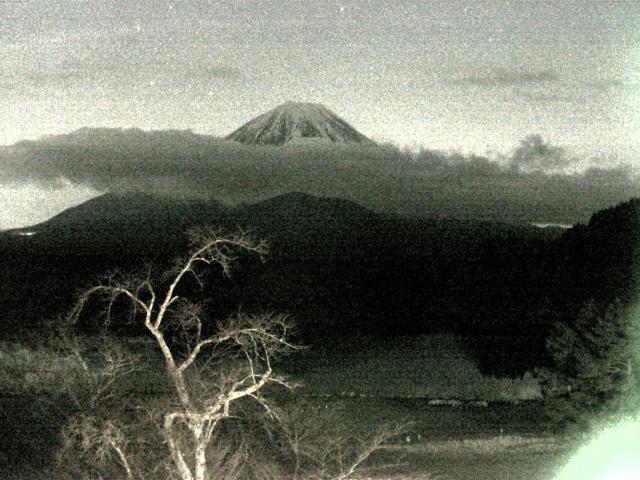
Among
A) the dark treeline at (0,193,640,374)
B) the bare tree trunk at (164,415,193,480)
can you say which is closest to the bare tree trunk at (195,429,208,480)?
the bare tree trunk at (164,415,193,480)

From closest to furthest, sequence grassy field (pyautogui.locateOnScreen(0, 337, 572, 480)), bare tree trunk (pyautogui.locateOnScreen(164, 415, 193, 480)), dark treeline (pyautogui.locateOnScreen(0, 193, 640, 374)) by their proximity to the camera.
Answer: bare tree trunk (pyautogui.locateOnScreen(164, 415, 193, 480)) < grassy field (pyautogui.locateOnScreen(0, 337, 572, 480)) < dark treeline (pyautogui.locateOnScreen(0, 193, 640, 374))

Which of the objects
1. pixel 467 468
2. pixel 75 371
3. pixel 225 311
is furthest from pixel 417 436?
pixel 225 311

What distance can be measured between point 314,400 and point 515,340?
56.7ft

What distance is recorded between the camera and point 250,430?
19.7 metres

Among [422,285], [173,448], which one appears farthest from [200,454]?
[422,285]

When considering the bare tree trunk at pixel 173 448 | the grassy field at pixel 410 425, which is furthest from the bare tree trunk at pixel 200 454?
the grassy field at pixel 410 425

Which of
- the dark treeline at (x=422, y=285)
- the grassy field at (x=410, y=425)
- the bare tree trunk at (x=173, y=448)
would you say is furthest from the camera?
the dark treeline at (x=422, y=285)

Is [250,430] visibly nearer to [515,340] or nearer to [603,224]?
[515,340]

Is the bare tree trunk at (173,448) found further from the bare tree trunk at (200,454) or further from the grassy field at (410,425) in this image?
the grassy field at (410,425)

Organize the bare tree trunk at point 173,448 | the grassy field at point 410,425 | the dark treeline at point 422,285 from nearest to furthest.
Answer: the bare tree trunk at point 173,448 → the grassy field at point 410,425 → the dark treeline at point 422,285

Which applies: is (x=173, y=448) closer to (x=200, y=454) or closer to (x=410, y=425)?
(x=200, y=454)

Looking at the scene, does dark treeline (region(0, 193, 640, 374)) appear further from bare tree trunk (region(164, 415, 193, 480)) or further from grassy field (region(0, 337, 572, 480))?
grassy field (region(0, 337, 572, 480))

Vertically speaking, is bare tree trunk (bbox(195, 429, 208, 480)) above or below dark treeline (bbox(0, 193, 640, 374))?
above

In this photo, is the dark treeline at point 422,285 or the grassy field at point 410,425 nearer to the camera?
the grassy field at point 410,425
